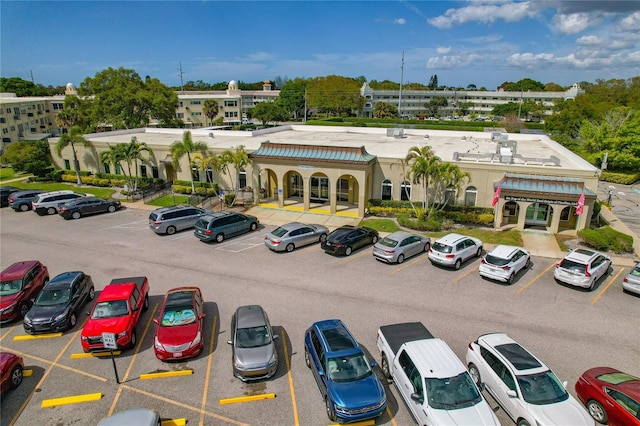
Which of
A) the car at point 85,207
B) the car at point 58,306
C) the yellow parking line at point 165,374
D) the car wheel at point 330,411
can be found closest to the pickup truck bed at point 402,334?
the car wheel at point 330,411

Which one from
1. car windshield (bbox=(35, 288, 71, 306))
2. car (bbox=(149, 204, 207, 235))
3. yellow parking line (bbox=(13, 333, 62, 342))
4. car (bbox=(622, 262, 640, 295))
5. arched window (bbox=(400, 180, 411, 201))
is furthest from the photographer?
arched window (bbox=(400, 180, 411, 201))

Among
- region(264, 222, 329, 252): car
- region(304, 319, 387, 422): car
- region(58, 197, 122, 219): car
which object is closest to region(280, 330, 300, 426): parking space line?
region(304, 319, 387, 422): car

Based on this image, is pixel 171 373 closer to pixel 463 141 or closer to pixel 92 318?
pixel 92 318

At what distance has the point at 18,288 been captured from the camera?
54.6 feet

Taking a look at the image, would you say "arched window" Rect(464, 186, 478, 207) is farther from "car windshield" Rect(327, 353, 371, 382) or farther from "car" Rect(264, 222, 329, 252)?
"car windshield" Rect(327, 353, 371, 382)

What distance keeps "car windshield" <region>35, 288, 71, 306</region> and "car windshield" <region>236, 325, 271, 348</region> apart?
761 centimetres

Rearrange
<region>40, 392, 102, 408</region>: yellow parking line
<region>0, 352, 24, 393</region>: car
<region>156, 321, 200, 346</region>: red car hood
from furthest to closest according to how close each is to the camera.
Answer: <region>156, 321, 200, 346</region>: red car hood
<region>0, 352, 24, 393</region>: car
<region>40, 392, 102, 408</region>: yellow parking line

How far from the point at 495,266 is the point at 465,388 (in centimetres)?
1015

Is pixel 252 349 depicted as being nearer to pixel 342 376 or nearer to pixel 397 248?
pixel 342 376

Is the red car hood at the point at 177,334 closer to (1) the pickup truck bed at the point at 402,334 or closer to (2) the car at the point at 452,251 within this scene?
(1) the pickup truck bed at the point at 402,334

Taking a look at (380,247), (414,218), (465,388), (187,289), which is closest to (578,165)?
(414,218)

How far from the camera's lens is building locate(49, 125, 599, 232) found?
26.1 meters

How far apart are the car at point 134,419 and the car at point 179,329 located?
3.35 meters

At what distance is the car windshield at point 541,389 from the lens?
416 inches
